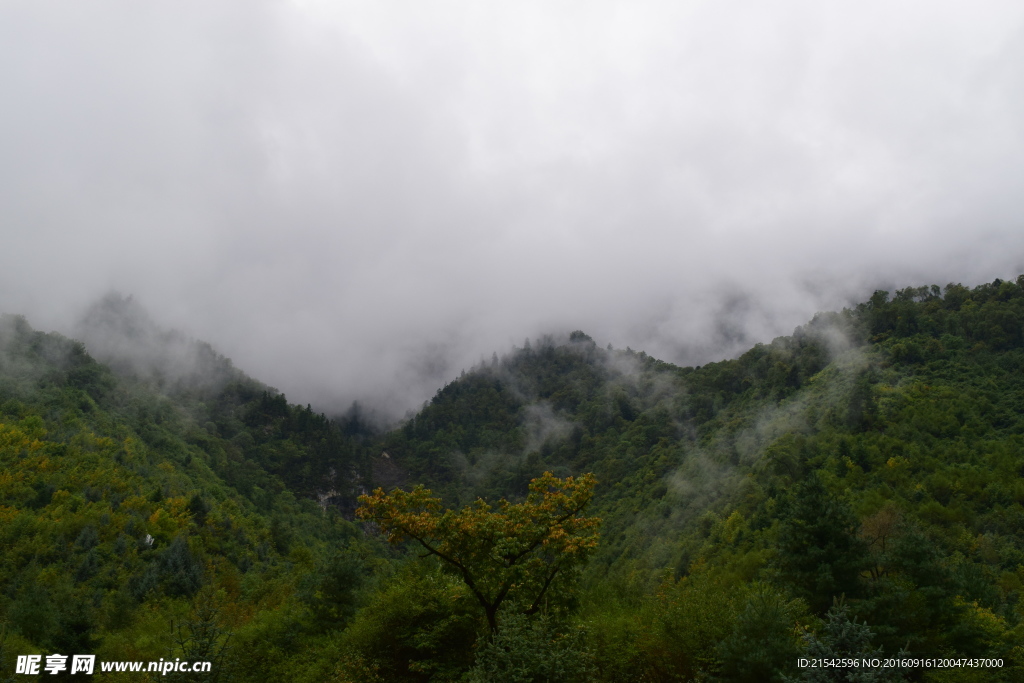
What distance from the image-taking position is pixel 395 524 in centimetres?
1973

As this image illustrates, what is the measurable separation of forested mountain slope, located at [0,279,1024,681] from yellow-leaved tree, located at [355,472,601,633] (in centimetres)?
113

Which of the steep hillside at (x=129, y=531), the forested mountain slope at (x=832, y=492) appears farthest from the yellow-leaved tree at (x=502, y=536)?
the steep hillside at (x=129, y=531)

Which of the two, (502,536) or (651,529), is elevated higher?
(651,529)

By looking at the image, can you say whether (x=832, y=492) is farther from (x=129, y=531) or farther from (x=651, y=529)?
(x=129, y=531)

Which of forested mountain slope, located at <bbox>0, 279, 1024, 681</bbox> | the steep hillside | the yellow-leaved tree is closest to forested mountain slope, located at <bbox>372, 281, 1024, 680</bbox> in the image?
forested mountain slope, located at <bbox>0, 279, 1024, 681</bbox>

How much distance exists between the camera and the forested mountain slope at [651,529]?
20953 mm

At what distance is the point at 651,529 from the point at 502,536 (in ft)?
202

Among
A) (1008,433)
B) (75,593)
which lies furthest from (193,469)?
(1008,433)

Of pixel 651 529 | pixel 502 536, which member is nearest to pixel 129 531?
pixel 651 529

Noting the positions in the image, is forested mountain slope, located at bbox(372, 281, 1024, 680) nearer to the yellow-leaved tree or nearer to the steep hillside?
the yellow-leaved tree

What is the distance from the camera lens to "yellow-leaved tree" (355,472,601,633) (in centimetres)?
1989

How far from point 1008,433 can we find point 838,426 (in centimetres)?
1495

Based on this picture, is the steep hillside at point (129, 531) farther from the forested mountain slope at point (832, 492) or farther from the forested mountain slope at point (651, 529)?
the forested mountain slope at point (832, 492)

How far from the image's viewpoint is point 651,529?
249 feet
